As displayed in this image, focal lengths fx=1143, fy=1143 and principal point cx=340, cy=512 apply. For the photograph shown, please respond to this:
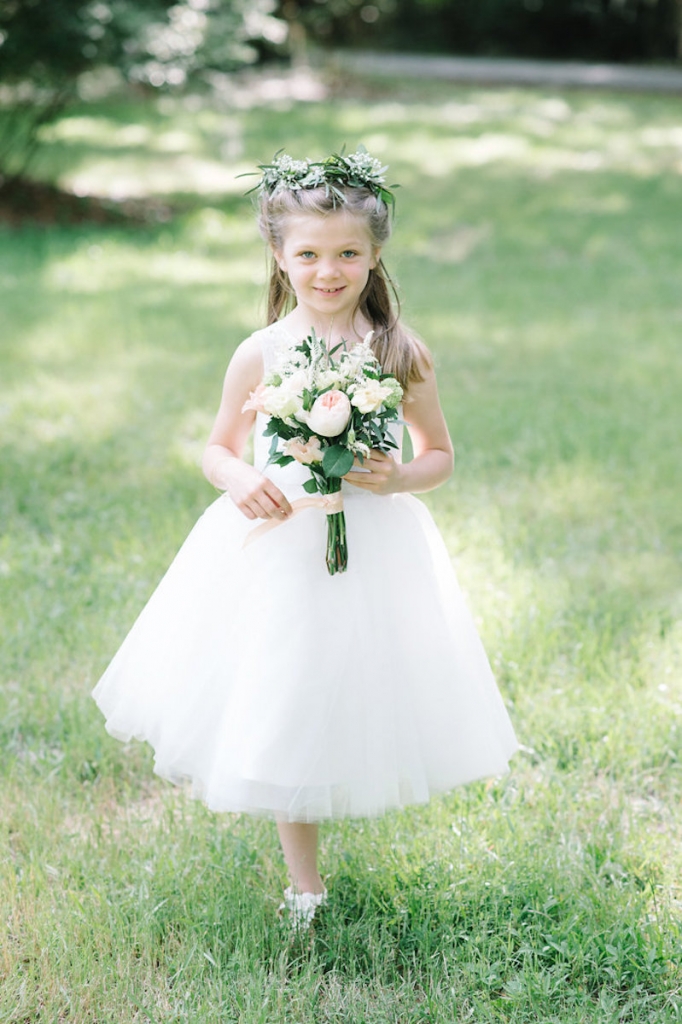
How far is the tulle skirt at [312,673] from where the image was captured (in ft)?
8.11

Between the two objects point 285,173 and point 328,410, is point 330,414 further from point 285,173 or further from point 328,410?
point 285,173

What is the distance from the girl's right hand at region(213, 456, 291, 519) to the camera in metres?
2.49

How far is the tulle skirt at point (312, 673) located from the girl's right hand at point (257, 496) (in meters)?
0.08

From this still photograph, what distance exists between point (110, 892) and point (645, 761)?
158 cm

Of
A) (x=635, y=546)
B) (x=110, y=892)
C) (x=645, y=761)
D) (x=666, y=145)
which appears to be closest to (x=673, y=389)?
(x=635, y=546)

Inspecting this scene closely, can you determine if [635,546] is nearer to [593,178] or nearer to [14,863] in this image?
[14,863]

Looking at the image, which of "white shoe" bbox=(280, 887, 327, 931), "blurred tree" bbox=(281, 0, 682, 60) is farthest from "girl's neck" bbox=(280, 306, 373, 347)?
"blurred tree" bbox=(281, 0, 682, 60)

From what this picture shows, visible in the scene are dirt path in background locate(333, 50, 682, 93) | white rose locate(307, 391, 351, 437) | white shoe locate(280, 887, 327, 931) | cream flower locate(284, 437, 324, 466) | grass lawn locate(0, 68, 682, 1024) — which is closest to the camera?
white rose locate(307, 391, 351, 437)

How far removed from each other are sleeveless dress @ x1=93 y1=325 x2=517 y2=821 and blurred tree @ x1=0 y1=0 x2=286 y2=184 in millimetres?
8094

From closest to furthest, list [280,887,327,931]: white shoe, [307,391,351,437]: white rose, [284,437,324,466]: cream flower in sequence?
[307,391,351,437]: white rose
[284,437,324,466]: cream flower
[280,887,327,931]: white shoe

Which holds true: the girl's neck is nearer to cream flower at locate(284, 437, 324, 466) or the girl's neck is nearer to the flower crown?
the flower crown

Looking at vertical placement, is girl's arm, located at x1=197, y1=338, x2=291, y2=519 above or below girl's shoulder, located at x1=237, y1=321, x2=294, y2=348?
below

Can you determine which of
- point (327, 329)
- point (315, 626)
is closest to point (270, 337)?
point (327, 329)

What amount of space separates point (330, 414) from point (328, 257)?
1.57 ft
